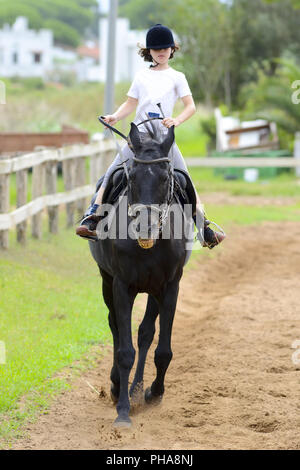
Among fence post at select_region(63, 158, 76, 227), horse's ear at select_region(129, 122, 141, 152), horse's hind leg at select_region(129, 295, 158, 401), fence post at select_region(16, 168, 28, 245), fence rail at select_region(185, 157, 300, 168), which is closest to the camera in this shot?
horse's ear at select_region(129, 122, 141, 152)

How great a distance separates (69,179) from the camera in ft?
49.7

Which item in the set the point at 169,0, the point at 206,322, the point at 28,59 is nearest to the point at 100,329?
the point at 206,322

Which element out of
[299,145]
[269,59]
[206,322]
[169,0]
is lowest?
[206,322]

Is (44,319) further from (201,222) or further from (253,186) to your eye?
(253,186)

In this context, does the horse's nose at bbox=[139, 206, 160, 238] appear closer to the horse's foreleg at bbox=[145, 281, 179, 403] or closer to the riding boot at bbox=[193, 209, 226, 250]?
the horse's foreleg at bbox=[145, 281, 179, 403]

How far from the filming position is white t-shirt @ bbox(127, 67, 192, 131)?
6652 millimetres

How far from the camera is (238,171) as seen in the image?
86.9 feet

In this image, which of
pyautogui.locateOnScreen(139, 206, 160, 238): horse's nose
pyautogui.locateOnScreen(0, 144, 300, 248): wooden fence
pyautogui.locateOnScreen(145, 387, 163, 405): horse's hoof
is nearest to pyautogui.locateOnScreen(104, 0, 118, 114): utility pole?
pyautogui.locateOnScreen(0, 144, 300, 248): wooden fence

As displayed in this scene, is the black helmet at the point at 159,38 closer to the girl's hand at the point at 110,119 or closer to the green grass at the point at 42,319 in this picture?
the girl's hand at the point at 110,119

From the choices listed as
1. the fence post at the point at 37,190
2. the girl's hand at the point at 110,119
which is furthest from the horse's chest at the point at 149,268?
the fence post at the point at 37,190

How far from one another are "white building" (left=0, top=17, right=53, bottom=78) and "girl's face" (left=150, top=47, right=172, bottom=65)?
110316 millimetres

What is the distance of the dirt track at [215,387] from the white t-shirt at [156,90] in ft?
7.87

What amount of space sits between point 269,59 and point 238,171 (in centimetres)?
1884

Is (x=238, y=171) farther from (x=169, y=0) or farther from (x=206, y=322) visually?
(x=169, y=0)
